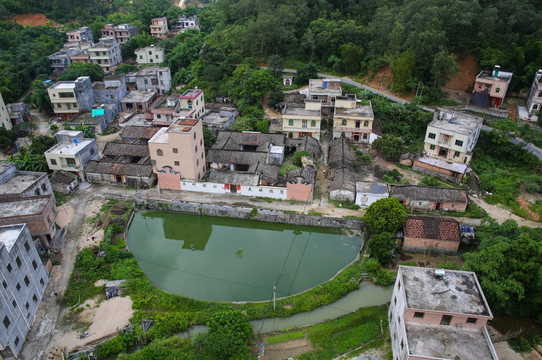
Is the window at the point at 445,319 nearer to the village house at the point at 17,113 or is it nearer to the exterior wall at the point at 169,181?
the exterior wall at the point at 169,181

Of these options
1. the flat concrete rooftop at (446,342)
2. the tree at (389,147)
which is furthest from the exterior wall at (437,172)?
the flat concrete rooftop at (446,342)

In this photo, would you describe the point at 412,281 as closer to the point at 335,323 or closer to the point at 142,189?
the point at 335,323

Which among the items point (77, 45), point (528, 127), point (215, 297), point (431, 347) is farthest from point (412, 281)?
point (77, 45)

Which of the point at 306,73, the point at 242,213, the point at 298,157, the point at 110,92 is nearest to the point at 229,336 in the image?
the point at 242,213

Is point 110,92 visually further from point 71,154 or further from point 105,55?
point 71,154

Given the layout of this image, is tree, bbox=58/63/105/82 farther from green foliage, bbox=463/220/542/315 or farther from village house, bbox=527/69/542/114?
village house, bbox=527/69/542/114
